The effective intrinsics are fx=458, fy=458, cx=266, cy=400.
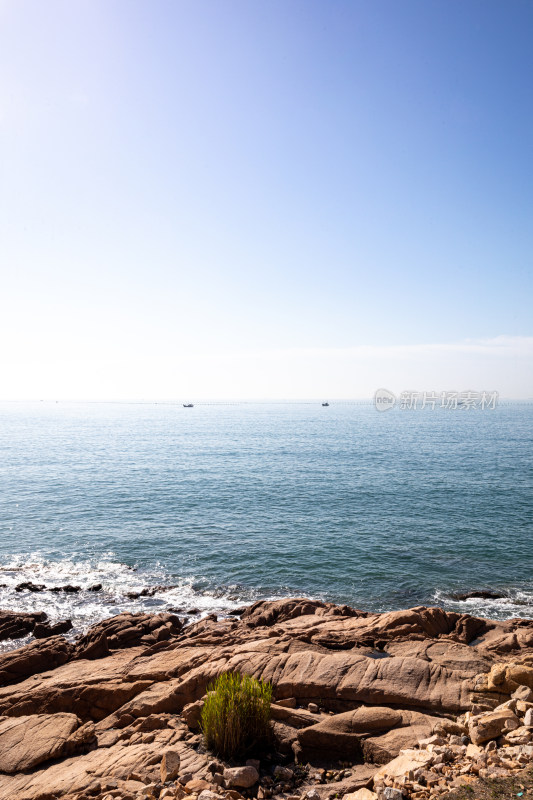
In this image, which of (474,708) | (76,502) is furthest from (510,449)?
(474,708)

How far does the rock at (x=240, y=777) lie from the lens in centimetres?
919

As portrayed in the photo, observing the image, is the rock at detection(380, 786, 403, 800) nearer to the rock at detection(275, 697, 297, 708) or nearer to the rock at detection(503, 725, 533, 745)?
the rock at detection(503, 725, 533, 745)

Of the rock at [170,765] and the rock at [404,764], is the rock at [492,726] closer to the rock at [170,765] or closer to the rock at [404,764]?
the rock at [404,764]

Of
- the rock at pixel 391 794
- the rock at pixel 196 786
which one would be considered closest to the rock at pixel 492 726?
the rock at pixel 391 794

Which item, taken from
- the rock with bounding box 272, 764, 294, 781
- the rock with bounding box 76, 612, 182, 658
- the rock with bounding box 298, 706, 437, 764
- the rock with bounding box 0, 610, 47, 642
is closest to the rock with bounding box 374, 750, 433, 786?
the rock with bounding box 298, 706, 437, 764

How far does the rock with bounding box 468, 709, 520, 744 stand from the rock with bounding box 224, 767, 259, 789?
476cm

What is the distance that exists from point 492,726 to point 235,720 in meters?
5.61

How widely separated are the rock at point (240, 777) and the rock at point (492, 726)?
15.6 feet

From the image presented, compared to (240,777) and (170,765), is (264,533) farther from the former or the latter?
(240,777)

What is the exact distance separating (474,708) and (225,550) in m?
25.7

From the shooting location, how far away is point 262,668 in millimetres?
14367

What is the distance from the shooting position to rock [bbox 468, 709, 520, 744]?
Result: 9727 millimetres

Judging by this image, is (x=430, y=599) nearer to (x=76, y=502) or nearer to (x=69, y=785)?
(x=69, y=785)

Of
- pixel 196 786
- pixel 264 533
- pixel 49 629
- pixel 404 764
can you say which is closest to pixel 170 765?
pixel 196 786
